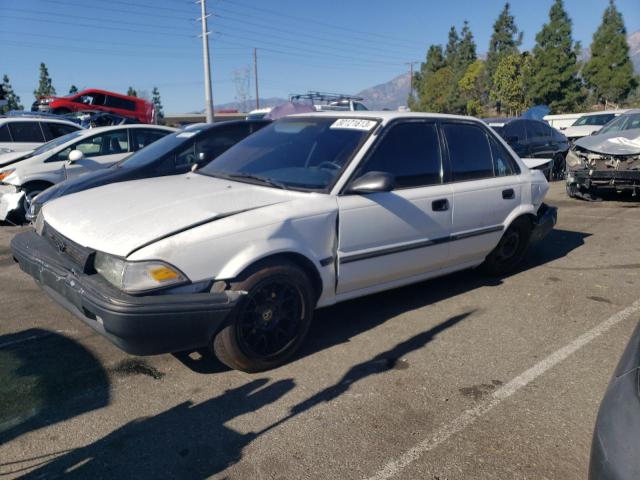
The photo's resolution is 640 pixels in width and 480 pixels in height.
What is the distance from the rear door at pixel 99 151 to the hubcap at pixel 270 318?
19.1ft

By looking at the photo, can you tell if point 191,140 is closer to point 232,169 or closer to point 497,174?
point 232,169

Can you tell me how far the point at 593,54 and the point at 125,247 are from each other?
42861 millimetres

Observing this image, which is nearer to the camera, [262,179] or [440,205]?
[262,179]

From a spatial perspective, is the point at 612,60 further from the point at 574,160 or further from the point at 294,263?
the point at 294,263

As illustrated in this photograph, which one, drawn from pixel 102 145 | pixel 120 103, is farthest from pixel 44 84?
pixel 102 145

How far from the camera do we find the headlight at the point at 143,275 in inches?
111

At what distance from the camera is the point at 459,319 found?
Result: 421 centimetres

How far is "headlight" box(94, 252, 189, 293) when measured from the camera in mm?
2832

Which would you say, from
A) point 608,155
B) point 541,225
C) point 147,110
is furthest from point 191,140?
point 147,110

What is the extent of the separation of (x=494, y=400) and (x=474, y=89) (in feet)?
164

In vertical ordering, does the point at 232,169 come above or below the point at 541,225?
above

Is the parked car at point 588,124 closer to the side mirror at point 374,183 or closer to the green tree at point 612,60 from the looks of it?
the side mirror at point 374,183

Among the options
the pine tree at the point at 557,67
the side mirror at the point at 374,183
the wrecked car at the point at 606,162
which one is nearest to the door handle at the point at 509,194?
the side mirror at the point at 374,183

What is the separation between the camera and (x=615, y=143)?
8828 mm
